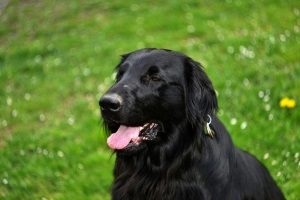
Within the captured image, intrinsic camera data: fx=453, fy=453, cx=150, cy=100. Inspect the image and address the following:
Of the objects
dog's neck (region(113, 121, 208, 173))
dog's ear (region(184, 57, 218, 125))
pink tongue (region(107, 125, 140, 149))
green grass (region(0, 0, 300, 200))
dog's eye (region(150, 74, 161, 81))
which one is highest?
dog's eye (region(150, 74, 161, 81))

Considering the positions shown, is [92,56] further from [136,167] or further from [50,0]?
[136,167]

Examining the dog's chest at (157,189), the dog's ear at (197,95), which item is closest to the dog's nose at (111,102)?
the dog's ear at (197,95)

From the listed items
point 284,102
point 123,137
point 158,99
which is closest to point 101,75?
point 284,102

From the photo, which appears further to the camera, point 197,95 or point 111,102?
point 197,95

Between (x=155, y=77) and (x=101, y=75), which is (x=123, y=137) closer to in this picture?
(x=155, y=77)

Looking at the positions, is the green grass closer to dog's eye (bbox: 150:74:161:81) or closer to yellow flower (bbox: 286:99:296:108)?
yellow flower (bbox: 286:99:296:108)

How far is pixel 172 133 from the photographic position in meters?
4.26

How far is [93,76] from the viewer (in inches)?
342

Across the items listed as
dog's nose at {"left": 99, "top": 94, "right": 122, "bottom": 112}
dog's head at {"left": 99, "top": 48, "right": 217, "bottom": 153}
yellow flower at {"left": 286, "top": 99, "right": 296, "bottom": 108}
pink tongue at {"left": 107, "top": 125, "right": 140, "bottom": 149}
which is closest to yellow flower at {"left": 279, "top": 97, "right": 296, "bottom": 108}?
yellow flower at {"left": 286, "top": 99, "right": 296, "bottom": 108}

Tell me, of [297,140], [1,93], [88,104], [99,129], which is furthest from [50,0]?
[297,140]

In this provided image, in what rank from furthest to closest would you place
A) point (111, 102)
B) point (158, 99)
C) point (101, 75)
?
point (101, 75), point (158, 99), point (111, 102)

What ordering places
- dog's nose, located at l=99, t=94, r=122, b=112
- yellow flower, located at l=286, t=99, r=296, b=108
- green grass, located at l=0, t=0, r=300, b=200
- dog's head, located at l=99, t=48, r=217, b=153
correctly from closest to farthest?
dog's nose, located at l=99, t=94, r=122, b=112 < dog's head, located at l=99, t=48, r=217, b=153 < green grass, located at l=0, t=0, r=300, b=200 < yellow flower, located at l=286, t=99, r=296, b=108

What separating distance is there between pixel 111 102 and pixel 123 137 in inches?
18.5

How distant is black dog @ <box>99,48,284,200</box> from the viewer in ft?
13.7
